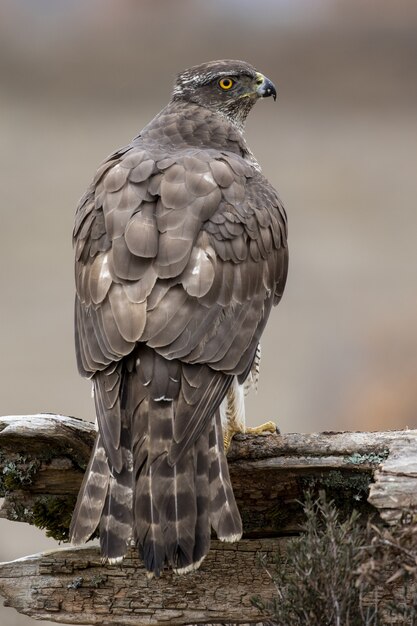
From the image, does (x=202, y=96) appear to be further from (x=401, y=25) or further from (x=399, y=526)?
(x=401, y=25)

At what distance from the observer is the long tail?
4051 millimetres

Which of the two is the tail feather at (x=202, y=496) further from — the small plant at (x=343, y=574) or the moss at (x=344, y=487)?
the moss at (x=344, y=487)

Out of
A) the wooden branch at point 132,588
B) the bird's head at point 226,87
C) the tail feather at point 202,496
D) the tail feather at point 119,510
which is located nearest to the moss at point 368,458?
the wooden branch at point 132,588

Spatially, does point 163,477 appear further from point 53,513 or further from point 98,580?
point 53,513

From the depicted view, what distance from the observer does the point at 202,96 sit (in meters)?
6.34

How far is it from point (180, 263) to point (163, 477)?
0.85 metres

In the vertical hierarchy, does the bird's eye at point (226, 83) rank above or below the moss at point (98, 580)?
above

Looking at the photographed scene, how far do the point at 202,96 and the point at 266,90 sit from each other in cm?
35

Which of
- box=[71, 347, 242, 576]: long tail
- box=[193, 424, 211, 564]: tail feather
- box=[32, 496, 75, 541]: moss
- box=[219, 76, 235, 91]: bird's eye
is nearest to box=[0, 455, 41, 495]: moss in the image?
box=[32, 496, 75, 541]: moss

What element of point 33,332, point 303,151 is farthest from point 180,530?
point 303,151

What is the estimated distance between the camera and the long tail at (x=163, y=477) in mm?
4051

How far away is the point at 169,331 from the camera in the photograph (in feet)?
14.2

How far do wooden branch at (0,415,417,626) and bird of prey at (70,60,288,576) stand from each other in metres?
0.27

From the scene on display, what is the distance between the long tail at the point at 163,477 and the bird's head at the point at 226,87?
91.8 inches
